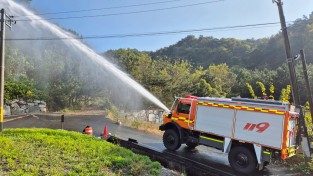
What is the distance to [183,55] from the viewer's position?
66062 millimetres

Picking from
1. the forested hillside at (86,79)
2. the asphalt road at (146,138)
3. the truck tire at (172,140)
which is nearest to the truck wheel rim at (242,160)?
the asphalt road at (146,138)

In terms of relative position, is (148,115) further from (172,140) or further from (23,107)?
(23,107)

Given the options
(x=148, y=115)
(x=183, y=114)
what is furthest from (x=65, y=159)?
(x=148, y=115)

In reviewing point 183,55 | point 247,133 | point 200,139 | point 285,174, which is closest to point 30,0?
point 200,139

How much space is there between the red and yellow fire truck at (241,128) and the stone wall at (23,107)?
1848 centimetres

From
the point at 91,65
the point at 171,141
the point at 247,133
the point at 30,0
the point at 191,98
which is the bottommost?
the point at 171,141

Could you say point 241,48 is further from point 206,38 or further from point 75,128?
point 75,128

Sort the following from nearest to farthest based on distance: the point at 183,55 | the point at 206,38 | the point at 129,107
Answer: the point at 129,107
the point at 183,55
the point at 206,38

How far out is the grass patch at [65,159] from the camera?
7578mm

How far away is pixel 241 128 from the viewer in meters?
11.5

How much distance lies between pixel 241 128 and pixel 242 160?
1.30 metres

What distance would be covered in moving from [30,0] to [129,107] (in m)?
13.4

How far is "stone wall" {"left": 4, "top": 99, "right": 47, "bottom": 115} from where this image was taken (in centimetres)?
2597

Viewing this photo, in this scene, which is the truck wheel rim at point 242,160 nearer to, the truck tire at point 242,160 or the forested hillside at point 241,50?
the truck tire at point 242,160
